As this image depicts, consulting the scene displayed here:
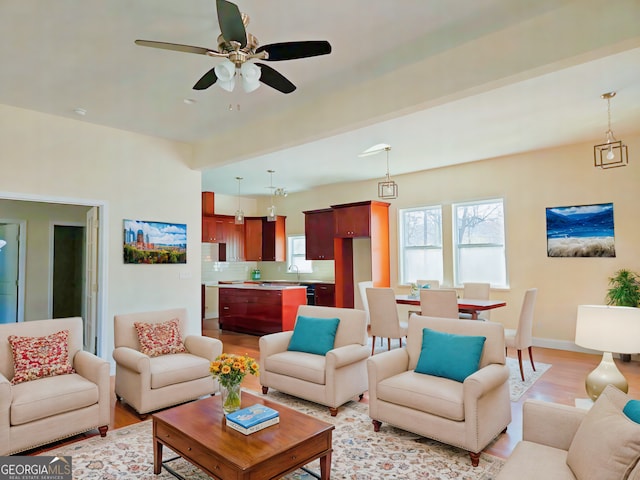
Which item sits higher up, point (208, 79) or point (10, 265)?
point (208, 79)

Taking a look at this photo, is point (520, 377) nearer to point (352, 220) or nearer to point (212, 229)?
point (352, 220)

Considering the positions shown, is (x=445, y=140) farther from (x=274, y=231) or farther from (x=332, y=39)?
(x=274, y=231)

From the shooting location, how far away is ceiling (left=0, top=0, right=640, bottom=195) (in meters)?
2.68

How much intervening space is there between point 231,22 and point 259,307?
17.9 ft

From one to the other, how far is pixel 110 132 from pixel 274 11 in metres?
3.43

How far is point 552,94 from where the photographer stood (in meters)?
4.02

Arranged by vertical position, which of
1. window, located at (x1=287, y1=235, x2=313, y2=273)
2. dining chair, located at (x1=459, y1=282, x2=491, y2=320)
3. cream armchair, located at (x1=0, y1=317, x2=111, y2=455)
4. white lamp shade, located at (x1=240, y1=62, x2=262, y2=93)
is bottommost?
cream armchair, located at (x1=0, y1=317, x2=111, y2=455)

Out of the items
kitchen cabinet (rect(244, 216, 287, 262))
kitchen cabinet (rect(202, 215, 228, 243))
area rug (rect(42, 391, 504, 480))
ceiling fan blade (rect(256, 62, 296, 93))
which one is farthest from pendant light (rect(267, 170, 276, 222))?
area rug (rect(42, 391, 504, 480))

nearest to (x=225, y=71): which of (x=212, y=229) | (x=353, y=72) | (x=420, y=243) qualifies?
(x=353, y=72)

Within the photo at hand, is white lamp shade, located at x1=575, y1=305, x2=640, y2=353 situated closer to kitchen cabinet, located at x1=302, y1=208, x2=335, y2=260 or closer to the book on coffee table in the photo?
the book on coffee table

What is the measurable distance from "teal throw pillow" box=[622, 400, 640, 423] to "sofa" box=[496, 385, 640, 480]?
0.01m

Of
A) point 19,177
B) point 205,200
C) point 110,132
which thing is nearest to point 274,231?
point 205,200

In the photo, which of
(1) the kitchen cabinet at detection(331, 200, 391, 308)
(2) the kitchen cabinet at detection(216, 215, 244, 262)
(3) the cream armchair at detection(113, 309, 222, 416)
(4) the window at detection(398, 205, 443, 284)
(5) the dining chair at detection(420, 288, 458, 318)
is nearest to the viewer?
(3) the cream armchair at detection(113, 309, 222, 416)

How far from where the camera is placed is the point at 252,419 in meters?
2.37
